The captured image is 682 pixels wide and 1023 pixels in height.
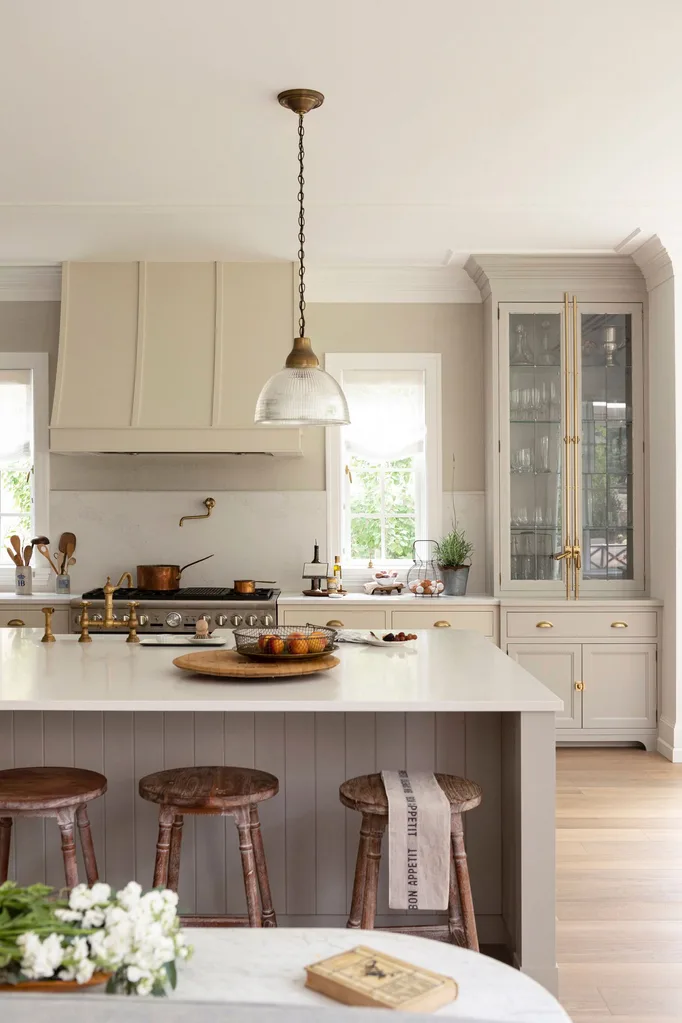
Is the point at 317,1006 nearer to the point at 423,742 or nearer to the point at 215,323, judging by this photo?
the point at 423,742

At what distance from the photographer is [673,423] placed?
17.9ft

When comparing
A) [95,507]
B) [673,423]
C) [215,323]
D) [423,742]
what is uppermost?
[215,323]

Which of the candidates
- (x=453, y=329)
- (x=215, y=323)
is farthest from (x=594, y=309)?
(x=215, y=323)

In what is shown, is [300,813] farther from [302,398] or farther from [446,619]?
Result: [446,619]

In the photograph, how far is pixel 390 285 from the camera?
6.12 m

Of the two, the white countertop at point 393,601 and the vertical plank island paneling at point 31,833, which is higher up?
the white countertop at point 393,601

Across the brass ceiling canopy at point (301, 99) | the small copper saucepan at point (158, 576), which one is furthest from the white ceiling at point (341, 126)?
the small copper saucepan at point (158, 576)

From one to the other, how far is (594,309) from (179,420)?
8.12 feet

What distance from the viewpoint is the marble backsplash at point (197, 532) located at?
6.10 meters

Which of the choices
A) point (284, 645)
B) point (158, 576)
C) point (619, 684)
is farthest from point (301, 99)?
point (619, 684)

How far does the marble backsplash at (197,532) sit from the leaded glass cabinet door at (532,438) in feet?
1.27

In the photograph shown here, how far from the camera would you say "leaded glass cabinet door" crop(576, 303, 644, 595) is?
19.4ft

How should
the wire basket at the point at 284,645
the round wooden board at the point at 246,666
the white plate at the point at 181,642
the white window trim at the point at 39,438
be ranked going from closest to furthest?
1. the round wooden board at the point at 246,666
2. the wire basket at the point at 284,645
3. the white plate at the point at 181,642
4. the white window trim at the point at 39,438

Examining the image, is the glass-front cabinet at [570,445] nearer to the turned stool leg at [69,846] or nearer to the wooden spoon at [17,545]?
the wooden spoon at [17,545]
